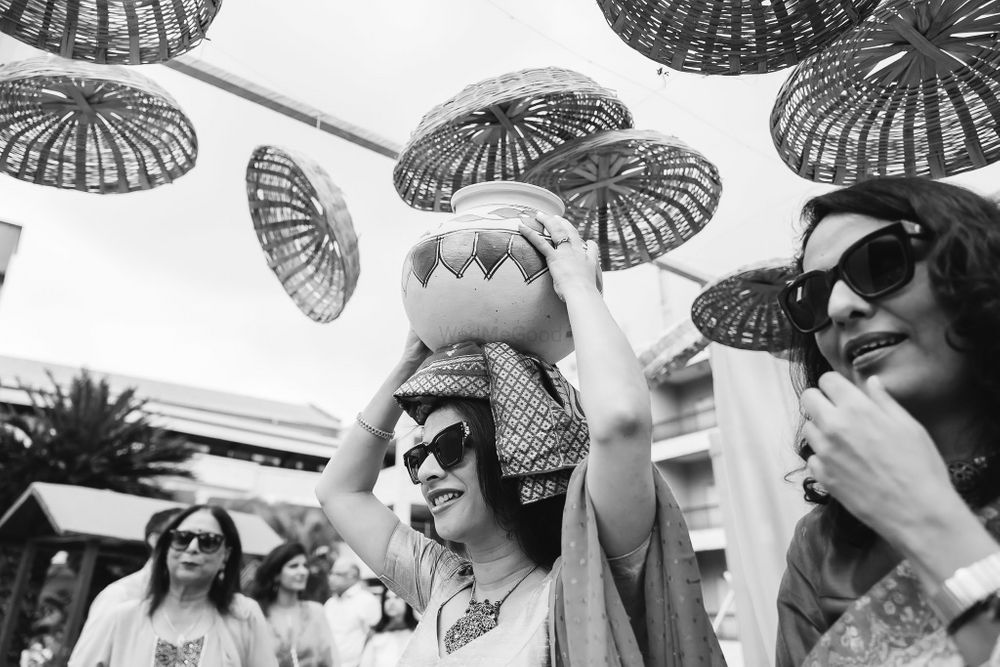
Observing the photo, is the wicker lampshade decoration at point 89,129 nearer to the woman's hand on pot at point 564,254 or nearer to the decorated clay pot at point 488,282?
the decorated clay pot at point 488,282

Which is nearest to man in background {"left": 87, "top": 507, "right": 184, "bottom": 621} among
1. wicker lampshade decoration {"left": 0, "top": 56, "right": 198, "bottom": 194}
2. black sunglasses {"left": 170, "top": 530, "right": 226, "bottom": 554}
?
black sunglasses {"left": 170, "top": 530, "right": 226, "bottom": 554}

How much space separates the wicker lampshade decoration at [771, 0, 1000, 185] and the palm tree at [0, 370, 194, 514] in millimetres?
16997

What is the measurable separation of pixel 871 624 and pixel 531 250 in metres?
1.12

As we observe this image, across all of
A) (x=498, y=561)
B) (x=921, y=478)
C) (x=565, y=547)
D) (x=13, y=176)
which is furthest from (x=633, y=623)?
(x=13, y=176)

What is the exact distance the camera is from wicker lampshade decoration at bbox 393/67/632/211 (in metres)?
2.11

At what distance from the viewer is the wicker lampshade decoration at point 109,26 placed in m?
1.98

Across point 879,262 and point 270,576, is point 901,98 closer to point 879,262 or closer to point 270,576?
point 879,262

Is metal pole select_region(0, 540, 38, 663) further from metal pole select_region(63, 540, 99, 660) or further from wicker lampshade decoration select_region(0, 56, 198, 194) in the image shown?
wicker lampshade decoration select_region(0, 56, 198, 194)

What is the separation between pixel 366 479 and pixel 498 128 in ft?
3.81

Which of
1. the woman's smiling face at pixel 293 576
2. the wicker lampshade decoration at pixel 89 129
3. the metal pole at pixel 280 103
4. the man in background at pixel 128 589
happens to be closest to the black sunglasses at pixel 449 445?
the wicker lampshade decoration at pixel 89 129

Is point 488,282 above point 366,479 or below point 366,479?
above

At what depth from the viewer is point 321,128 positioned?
11.4ft

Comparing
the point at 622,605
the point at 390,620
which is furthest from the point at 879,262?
the point at 390,620

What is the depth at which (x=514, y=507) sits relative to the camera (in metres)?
1.86
